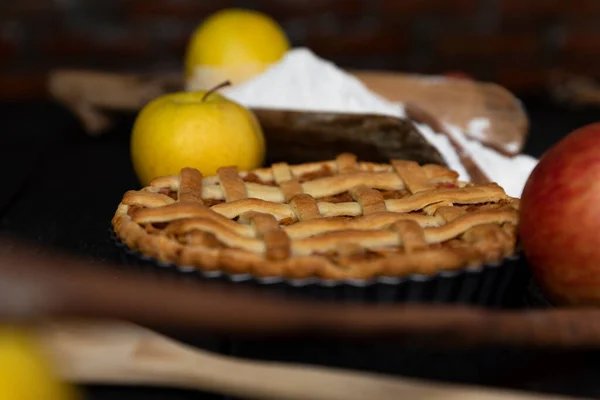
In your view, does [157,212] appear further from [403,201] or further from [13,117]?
[13,117]

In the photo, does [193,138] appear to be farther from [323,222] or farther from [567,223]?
[567,223]

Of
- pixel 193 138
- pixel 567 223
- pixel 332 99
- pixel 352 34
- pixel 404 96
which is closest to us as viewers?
pixel 567 223

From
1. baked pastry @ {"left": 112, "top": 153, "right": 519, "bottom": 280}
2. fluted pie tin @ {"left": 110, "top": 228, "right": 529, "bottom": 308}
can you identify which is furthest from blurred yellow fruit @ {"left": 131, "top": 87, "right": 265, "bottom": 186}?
fluted pie tin @ {"left": 110, "top": 228, "right": 529, "bottom": 308}

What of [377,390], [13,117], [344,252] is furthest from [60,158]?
[377,390]

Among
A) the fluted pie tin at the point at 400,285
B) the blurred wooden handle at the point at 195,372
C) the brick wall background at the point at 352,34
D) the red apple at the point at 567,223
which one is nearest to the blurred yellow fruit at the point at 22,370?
the blurred wooden handle at the point at 195,372

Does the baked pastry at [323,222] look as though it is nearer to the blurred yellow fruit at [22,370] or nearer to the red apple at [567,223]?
the red apple at [567,223]

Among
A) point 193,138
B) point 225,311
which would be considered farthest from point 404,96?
point 225,311
